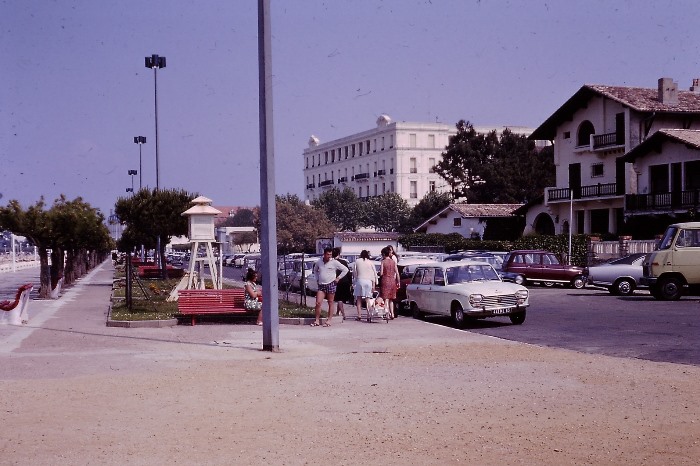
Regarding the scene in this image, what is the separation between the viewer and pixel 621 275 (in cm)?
3139

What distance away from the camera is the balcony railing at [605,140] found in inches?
2124

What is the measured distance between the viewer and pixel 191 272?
2597 centimetres

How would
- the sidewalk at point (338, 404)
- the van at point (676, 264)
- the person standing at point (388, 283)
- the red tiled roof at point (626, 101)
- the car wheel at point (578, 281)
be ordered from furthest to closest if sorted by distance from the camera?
1. the red tiled roof at point (626, 101)
2. the car wheel at point (578, 281)
3. the van at point (676, 264)
4. the person standing at point (388, 283)
5. the sidewalk at point (338, 404)

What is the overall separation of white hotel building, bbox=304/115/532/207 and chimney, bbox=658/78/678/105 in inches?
1895

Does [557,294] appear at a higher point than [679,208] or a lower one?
lower

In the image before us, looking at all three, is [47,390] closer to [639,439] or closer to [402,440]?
[402,440]

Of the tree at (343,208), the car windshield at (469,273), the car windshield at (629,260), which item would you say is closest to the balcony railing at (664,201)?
the car windshield at (629,260)

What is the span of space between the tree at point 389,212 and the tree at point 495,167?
38.5ft

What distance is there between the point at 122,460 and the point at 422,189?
103 metres

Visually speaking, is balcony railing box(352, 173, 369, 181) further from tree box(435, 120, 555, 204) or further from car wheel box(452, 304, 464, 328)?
car wheel box(452, 304, 464, 328)

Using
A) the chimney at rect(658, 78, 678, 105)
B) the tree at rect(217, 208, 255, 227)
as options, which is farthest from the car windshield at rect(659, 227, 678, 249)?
the tree at rect(217, 208, 255, 227)

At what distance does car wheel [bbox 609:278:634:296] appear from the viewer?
3131 cm

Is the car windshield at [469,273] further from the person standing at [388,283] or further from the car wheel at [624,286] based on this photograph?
the car wheel at [624,286]

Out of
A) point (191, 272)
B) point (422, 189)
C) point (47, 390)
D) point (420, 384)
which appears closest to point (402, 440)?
point (420, 384)
